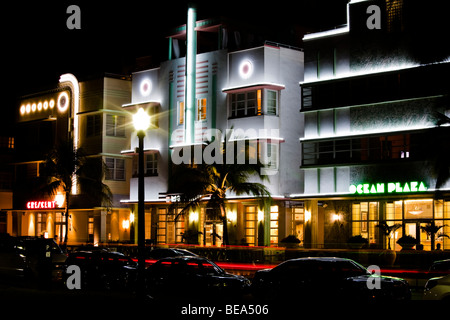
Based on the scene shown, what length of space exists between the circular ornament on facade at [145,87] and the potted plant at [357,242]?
20557 mm

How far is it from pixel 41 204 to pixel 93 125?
30.1 ft

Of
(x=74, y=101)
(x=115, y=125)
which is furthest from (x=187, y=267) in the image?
(x=74, y=101)

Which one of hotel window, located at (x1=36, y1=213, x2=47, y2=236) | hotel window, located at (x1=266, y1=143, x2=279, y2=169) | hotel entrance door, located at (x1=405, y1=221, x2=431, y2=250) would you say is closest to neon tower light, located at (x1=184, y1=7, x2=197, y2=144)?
hotel window, located at (x1=266, y1=143, x2=279, y2=169)

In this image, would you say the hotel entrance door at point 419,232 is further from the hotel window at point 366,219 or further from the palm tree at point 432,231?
the hotel window at point 366,219

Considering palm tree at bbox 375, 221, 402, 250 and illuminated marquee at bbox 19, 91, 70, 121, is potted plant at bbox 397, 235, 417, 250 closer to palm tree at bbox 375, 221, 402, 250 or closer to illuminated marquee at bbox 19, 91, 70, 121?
palm tree at bbox 375, 221, 402, 250

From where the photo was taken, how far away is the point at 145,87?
53.2 m

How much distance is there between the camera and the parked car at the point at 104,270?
26672mm

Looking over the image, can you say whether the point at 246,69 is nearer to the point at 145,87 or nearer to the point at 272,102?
the point at 272,102

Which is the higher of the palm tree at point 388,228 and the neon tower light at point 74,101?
the neon tower light at point 74,101

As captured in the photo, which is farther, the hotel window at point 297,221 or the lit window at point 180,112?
the lit window at point 180,112

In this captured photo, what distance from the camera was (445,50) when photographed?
105 ft

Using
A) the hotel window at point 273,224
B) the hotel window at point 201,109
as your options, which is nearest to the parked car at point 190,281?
the hotel window at point 273,224

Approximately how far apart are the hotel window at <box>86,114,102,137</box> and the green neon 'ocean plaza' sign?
23.5 meters

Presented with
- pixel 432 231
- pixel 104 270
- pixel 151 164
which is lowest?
pixel 104 270
